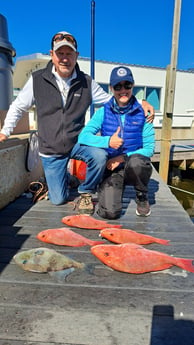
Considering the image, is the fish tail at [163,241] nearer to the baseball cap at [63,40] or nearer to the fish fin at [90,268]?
the fish fin at [90,268]

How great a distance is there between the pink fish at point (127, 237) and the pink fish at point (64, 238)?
4.1 inches

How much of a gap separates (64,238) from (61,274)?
0.49 m

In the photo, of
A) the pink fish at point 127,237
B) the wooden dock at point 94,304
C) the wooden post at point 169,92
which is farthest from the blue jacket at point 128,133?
the wooden post at point 169,92

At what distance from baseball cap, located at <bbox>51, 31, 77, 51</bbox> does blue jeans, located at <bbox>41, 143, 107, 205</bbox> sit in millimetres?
1124

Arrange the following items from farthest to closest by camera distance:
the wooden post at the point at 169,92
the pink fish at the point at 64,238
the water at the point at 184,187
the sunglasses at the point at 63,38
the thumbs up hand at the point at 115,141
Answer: the water at the point at 184,187 → the wooden post at the point at 169,92 → the sunglasses at the point at 63,38 → the thumbs up hand at the point at 115,141 → the pink fish at the point at 64,238

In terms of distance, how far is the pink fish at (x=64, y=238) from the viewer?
232cm

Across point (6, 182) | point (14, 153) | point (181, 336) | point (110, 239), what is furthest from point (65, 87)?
point (181, 336)

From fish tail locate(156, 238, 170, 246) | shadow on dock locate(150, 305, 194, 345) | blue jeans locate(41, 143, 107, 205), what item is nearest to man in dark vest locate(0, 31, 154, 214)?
blue jeans locate(41, 143, 107, 205)

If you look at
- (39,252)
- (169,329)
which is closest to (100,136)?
(39,252)

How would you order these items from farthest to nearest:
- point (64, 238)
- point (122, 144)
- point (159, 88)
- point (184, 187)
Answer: point (159, 88) → point (184, 187) → point (122, 144) → point (64, 238)

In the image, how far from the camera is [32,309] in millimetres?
1531

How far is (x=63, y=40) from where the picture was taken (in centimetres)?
296

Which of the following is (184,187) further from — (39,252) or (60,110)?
(39,252)

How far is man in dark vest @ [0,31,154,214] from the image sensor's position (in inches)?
121
